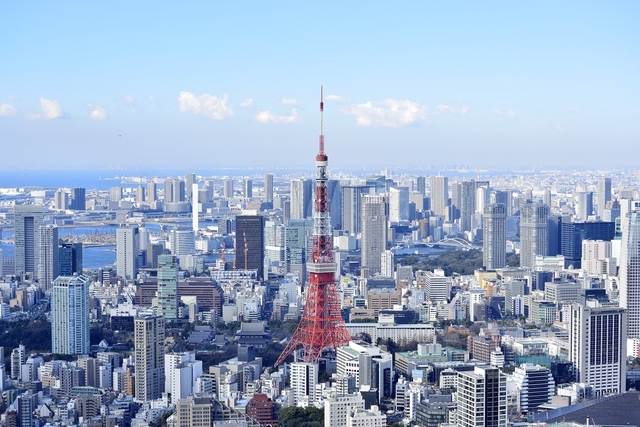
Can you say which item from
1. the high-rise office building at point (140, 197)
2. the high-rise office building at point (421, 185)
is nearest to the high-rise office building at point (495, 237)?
the high-rise office building at point (421, 185)

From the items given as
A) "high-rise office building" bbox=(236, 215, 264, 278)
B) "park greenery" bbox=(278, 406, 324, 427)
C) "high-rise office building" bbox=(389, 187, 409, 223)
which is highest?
"high-rise office building" bbox=(389, 187, 409, 223)

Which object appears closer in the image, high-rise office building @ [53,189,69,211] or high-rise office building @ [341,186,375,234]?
high-rise office building @ [341,186,375,234]

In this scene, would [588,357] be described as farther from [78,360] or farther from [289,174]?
[289,174]

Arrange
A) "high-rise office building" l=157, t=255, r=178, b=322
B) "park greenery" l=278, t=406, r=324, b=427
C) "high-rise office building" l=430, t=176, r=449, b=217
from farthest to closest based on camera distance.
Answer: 1. "high-rise office building" l=430, t=176, r=449, b=217
2. "high-rise office building" l=157, t=255, r=178, b=322
3. "park greenery" l=278, t=406, r=324, b=427

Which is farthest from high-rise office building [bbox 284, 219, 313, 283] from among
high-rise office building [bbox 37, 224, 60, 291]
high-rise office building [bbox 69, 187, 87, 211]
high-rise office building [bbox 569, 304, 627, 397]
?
high-rise office building [bbox 569, 304, 627, 397]

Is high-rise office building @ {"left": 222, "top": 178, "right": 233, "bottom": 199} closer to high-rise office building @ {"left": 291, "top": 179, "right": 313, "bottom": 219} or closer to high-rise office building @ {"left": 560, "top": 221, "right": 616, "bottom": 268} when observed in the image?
high-rise office building @ {"left": 291, "top": 179, "right": 313, "bottom": 219}

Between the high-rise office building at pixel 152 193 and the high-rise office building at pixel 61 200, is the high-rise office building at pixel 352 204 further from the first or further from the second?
the high-rise office building at pixel 61 200
